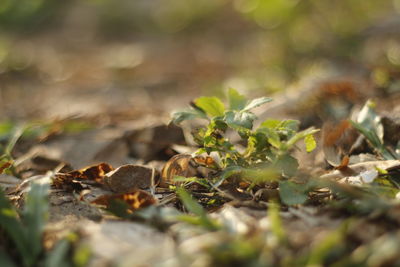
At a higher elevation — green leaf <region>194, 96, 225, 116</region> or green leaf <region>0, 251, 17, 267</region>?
green leaf <region>194, 96, 225, 116</region>

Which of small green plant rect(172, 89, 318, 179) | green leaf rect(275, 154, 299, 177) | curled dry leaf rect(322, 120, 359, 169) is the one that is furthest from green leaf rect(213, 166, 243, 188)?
curled dry leaf rect(322, 120, 359, 169)

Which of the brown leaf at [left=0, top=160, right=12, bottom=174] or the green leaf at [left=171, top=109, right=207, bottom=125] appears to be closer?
the green leaf at [left=171, top=109, right=207, bottom=125]

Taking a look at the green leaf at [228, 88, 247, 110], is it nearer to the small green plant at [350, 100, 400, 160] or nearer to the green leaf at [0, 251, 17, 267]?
the small green plant at [350, 100, 400, 160]

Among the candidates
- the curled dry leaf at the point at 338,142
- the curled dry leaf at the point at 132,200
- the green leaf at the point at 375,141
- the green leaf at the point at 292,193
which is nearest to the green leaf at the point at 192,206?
the curled dry leaf at the point at 132,200

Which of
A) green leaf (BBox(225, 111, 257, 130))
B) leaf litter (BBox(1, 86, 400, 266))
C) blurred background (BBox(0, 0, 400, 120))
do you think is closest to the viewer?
leaf litter (BBox(1, 86, 400, 266))

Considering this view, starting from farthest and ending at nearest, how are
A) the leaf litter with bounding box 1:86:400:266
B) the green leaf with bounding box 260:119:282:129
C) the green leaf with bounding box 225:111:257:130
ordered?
1. the green leaf with bounding box 260:119:282:129
2. the green leaf with bounding box 225:111:257:130
3. the leaf litter with bounding box 1:86:400:266

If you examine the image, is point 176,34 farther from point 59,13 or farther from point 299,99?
point 299,99

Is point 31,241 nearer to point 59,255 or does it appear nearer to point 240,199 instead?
point 59,255
